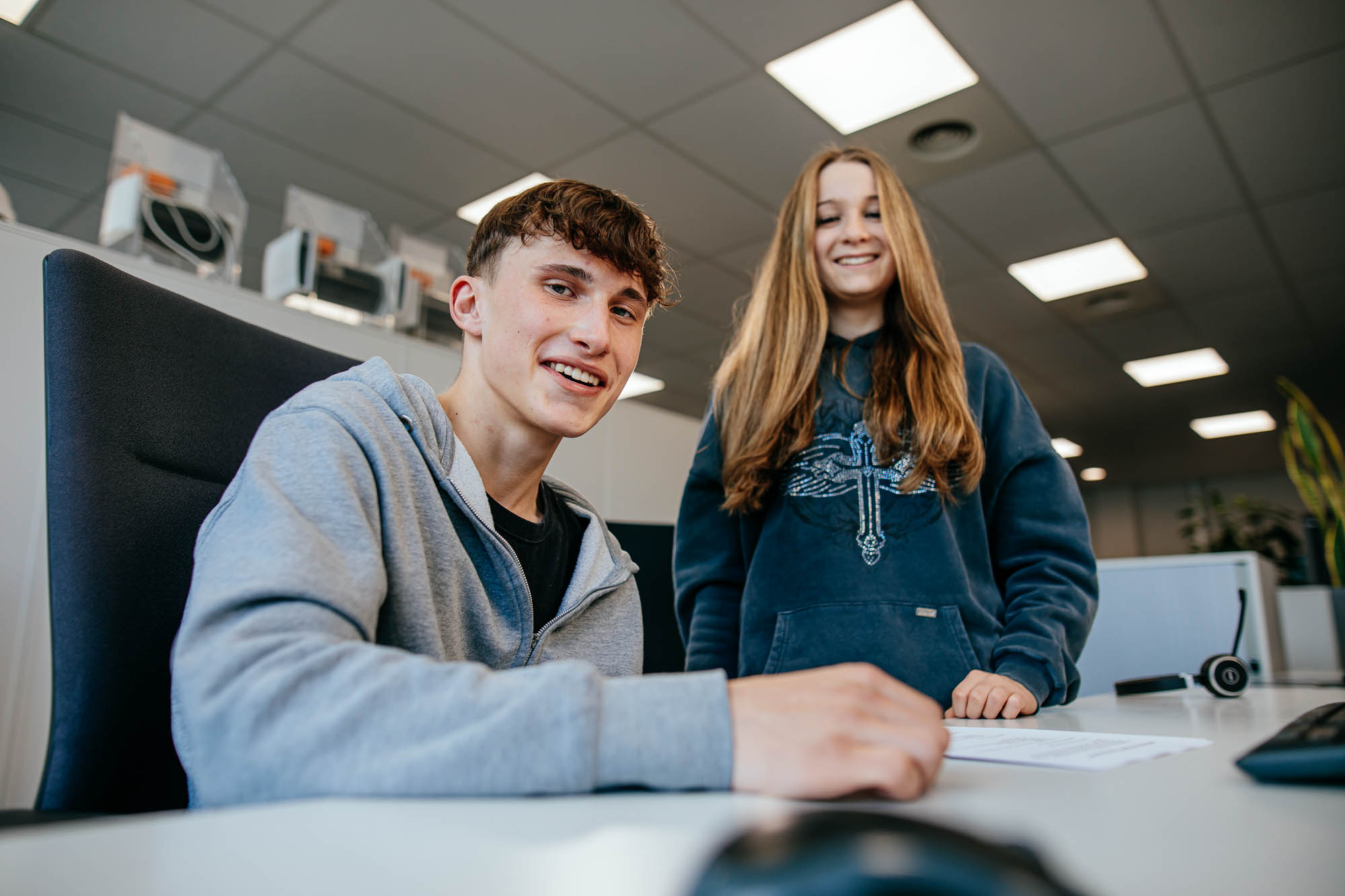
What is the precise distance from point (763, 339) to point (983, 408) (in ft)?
1.09

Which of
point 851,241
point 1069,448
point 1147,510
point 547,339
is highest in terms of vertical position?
point 1069,448

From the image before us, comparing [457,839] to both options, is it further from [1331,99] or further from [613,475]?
[1331,99]

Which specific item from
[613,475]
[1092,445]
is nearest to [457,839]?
[613,475]

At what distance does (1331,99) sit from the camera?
2.72 metres

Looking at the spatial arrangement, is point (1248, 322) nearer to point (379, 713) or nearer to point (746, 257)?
point (746, 257)

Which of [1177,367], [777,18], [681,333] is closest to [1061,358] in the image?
[1177,367]

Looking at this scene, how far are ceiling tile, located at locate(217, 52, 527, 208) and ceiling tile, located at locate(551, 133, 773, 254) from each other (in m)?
0.37

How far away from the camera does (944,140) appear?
298 cm

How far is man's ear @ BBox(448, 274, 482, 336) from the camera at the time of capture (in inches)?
36.2

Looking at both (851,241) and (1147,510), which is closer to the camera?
(851,241)

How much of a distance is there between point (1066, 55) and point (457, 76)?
192 cm

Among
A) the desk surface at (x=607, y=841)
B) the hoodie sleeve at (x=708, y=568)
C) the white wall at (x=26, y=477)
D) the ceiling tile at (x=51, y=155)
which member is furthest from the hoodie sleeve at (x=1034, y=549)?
the ceiling tile at (x=51, y=155)

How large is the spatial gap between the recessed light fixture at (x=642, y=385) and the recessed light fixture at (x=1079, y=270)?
240 cm

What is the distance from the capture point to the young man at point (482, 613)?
35cm
